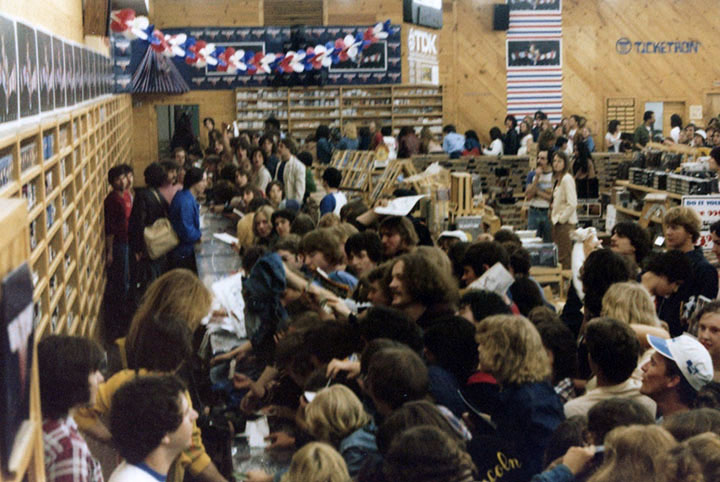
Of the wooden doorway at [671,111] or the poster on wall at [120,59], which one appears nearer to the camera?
the poster on wall at [120,59]

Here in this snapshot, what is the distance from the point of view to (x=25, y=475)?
63.0 inches

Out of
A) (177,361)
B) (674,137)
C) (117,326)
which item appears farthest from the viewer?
(674,137)

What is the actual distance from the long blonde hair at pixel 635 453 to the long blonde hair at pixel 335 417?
2.56 ft

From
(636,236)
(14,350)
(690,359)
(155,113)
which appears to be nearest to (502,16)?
(155,113)

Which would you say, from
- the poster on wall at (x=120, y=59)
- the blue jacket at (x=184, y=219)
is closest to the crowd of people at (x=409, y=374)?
the blue jacket at (x=184, y=219)

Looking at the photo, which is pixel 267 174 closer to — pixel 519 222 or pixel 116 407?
pixel 519 222

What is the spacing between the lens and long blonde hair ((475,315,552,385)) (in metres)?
3.35

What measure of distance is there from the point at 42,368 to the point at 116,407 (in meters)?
0.27

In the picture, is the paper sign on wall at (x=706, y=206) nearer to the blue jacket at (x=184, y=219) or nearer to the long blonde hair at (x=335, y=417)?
the blue jacket at (x=184, y=219)

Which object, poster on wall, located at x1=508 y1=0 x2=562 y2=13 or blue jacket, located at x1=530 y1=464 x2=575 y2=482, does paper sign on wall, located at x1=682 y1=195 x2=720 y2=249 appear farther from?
poster on wall, located at x1=508 y1=0 x2=562 y2=13

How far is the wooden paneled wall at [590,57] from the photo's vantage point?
21.4m

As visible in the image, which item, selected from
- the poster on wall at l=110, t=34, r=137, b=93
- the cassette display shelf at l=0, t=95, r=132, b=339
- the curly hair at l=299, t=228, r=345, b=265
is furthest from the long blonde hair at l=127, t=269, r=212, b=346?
the poster on wall at l=110, t=34, r=137, b=93

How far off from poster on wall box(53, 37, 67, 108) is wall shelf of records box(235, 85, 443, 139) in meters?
13.1

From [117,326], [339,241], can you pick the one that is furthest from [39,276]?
[117,326]
